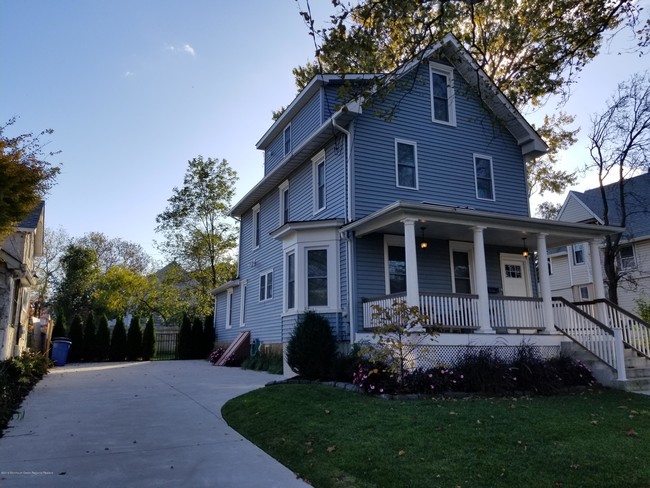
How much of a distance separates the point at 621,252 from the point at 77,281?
102 feet

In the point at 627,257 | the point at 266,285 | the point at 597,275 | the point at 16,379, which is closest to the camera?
the point at 16,379

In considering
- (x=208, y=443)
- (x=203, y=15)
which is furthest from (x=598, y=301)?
(x=203, y=15)

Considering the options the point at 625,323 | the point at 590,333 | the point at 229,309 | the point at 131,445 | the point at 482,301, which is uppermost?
the point at 229,309

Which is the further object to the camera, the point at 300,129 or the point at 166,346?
the point at 166,346

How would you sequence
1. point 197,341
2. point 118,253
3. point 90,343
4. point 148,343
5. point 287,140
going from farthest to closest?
1. point 118,253
2. point 197,341
3. point 148,343
4. point 90,343
5. point 287,140

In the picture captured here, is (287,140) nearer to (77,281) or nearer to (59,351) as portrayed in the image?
(59,351)

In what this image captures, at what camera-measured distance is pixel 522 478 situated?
13.8 ft

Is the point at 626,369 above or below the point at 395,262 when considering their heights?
below

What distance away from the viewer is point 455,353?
9555mm

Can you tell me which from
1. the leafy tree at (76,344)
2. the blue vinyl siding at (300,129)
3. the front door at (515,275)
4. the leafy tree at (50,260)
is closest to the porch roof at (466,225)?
the front door at (515,275)

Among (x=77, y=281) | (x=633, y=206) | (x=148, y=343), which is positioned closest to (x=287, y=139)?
(x=148, y=343)

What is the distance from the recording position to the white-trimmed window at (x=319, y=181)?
44.0ft

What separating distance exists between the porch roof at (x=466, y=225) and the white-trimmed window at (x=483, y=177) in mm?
1586

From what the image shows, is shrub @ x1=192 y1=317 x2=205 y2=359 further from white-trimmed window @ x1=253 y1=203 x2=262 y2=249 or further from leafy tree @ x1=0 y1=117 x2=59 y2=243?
leafy tree @ x1=0 y1=117 x2=59 y2=243
